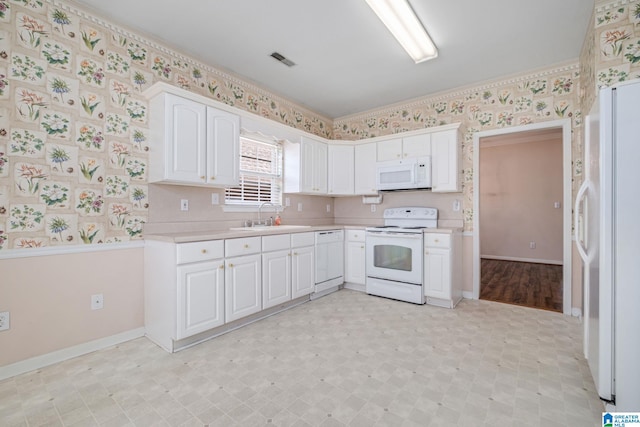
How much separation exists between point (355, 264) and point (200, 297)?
86.3 inches

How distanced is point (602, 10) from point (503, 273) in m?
4.03

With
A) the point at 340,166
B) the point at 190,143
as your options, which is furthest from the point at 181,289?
the point at 340,166

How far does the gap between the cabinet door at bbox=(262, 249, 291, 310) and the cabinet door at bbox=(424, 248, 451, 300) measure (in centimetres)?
162

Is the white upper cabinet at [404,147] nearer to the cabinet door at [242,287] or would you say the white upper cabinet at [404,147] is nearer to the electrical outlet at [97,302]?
the cabinet door at [242,287]

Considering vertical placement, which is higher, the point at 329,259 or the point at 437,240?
the point at 437,240

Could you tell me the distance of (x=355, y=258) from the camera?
13.3 ft

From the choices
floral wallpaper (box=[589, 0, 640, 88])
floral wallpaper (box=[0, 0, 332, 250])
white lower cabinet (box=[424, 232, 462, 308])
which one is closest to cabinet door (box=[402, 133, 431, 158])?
white lower cabinet (box=[424, 232, 462, 308])

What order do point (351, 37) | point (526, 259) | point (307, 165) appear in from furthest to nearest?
1. point (526, 259)
2. point (307, 165)
3. point (351, 37)

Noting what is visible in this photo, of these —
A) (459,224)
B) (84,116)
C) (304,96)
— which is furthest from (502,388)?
(304,96)

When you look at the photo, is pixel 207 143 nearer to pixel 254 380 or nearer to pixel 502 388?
pixel 254 380

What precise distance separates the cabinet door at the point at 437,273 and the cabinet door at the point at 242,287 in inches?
76.3

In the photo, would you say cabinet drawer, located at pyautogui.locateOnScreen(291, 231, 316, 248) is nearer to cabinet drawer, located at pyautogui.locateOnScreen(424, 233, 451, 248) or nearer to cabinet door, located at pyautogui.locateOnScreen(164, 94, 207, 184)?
cabinet door, located at pyautogui.locateOnScreen(164, 94, 207, 184)

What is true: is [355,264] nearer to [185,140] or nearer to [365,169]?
[365,169]

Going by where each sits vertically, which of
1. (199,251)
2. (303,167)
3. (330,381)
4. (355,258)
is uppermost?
(303,167)
